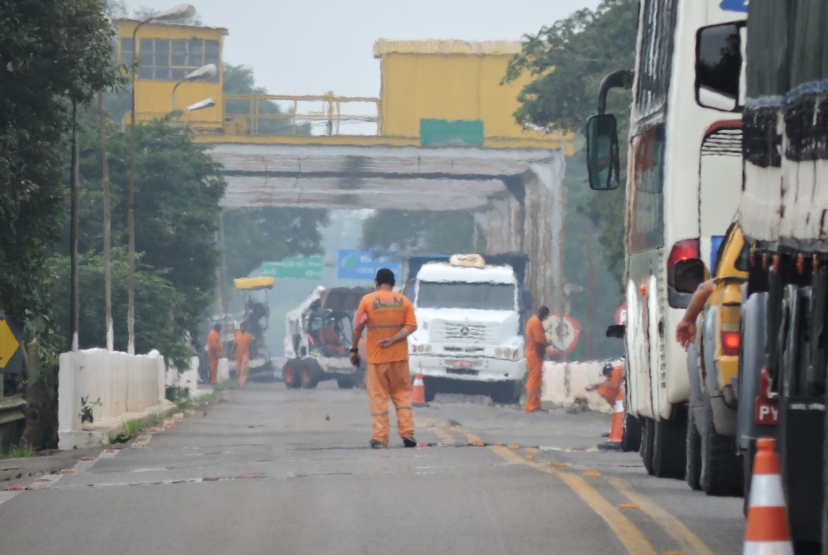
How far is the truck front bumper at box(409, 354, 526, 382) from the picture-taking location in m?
34.4

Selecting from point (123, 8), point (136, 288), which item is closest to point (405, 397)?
point (136, 288)

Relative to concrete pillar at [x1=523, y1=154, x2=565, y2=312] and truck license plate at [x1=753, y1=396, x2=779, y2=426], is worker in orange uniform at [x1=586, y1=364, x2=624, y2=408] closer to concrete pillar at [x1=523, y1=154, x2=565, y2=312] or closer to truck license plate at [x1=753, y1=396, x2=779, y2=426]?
truck license plate at [x1=753, y1=396, x2=779, y2=426]

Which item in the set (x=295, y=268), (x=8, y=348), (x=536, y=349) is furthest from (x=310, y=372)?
(x=295, y=268)

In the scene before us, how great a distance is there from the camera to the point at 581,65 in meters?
37.8

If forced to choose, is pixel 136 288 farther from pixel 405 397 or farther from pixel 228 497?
pixel 228 497

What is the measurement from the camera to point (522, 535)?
29.3 ft

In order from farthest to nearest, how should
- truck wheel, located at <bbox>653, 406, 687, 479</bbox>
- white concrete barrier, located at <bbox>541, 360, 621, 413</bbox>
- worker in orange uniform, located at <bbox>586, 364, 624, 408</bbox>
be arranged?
1. white concrete barrier, located at <bbox>541, 360, 621, 413</bbox>
2. worker in orange uniform, located at <bbox>586, 364, 624, 408</bbox>
3. truck wheel, located at <bbox>653, 406, 687, 479</bbox>

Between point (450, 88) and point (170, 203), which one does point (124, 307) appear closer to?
point (170, 203)

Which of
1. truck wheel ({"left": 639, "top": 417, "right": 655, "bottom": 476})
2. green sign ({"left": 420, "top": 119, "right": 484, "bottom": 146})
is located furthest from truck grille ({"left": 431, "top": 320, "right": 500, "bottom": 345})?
truck wheel ({"left": 639, "top": 417, "right": 655, "bottom": 476})

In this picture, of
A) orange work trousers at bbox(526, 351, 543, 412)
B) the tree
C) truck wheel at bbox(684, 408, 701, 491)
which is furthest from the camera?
orange work trousers at bbox(526, 351, 543, 412)

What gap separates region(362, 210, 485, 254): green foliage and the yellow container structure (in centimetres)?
2777

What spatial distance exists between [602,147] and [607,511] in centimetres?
487

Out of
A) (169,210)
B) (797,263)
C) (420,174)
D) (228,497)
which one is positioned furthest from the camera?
(420,174)

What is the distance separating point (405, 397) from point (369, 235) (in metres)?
75.6
